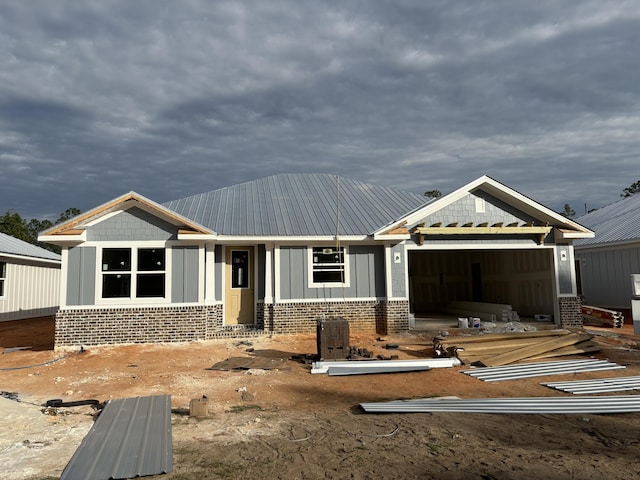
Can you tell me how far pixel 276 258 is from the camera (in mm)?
14750

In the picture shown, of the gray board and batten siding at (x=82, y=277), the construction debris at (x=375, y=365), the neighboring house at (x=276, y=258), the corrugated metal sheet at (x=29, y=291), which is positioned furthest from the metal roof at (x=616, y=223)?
the corrugated metal sheet at (x=29, y=291)

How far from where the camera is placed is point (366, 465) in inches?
189

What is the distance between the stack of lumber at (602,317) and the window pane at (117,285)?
1621 cm

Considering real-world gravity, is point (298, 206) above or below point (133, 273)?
above

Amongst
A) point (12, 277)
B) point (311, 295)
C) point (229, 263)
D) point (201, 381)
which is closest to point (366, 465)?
point (201, 381)

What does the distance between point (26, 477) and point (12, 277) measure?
2015 cm

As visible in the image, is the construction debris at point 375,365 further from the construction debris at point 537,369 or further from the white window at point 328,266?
the white window at point 328,266

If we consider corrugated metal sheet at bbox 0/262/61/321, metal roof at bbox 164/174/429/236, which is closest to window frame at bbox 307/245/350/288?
metal roof at bbox 164/174/429/236

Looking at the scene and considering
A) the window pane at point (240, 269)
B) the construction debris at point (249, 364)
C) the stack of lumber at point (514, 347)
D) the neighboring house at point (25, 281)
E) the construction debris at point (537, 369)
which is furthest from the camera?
the neighboring house at point (25, 281)

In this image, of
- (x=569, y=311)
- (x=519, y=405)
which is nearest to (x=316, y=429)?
(x=519, y=405)

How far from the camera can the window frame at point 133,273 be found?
13.3 metres

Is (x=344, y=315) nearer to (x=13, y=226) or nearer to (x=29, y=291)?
(x=29, y=291)

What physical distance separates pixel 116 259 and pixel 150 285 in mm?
1219

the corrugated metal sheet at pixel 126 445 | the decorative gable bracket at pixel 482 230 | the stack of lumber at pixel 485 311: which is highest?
the decorative gable bracket at pixel 482 230
